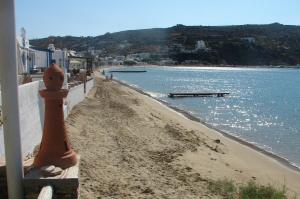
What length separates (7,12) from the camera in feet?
13.7

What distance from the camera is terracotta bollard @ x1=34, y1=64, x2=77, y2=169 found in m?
4.60

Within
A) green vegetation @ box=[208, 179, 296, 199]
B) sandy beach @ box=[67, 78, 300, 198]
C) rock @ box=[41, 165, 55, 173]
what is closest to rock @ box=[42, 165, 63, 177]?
rock @ box=[41, 165, 55, 173]

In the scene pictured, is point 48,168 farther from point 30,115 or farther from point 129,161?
point 129,161

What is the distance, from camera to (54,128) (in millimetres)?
4758

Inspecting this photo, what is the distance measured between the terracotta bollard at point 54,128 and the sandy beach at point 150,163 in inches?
97.7

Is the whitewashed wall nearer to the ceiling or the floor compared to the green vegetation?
nearer to the ceiling

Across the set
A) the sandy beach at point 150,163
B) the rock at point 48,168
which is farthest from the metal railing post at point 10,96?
the sandy beach at point 150,163

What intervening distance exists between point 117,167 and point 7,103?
557cm

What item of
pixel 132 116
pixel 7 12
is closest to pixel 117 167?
pixel 7 12

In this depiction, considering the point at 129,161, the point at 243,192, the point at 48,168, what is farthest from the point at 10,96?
the point at 129,161

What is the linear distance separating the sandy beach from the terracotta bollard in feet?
8.15

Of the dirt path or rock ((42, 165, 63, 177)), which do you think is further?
the dirt path

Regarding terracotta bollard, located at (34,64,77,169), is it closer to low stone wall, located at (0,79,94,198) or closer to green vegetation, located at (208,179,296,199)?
low stone wall, located at (0,79,94,198)

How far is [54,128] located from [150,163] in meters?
6.18
